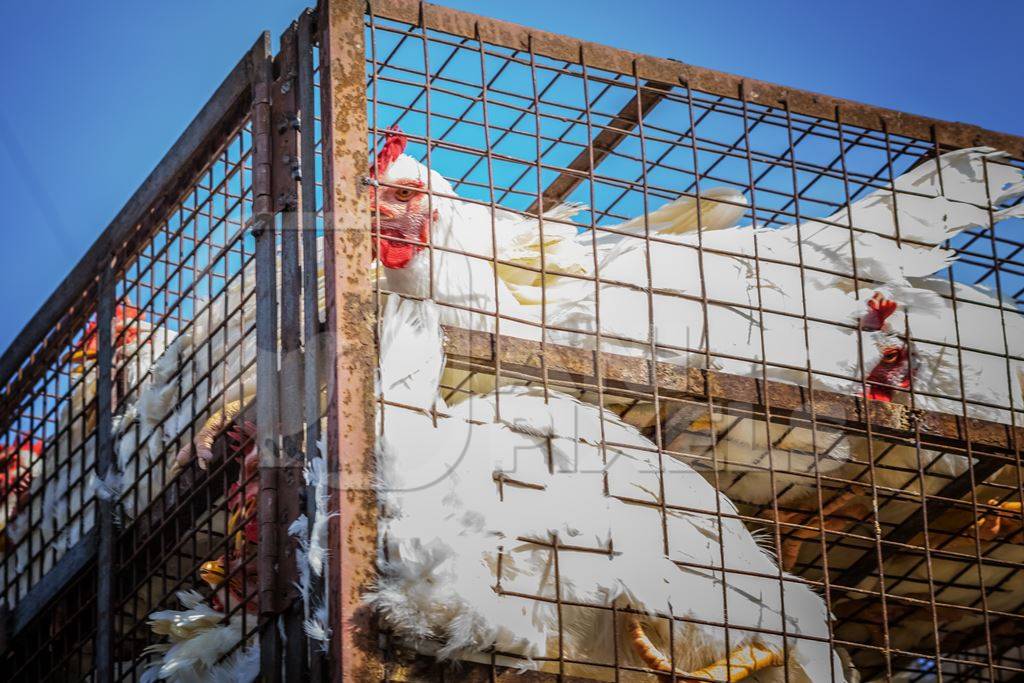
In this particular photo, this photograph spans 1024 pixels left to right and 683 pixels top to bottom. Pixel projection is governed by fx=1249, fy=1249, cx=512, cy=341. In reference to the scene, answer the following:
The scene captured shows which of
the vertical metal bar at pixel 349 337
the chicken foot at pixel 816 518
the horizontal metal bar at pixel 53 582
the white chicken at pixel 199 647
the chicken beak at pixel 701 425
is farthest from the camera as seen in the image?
the chicken foot at pixel 816 518

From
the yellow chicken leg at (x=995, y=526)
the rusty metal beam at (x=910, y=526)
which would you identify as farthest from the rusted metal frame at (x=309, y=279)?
the yellow chicken leg at (x=995, y=526)

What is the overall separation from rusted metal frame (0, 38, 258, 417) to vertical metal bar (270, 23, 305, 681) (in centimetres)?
21

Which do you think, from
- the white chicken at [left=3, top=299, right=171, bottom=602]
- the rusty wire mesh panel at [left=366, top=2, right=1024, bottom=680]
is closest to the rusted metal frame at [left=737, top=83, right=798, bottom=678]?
the rusty wire mesh panel at [left=366, top=2, right=1024, bottom=680]

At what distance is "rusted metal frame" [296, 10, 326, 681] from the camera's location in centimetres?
254

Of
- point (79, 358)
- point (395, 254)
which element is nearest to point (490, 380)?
point (395, 254)

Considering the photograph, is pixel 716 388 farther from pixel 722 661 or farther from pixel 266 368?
→ pixel 266 368

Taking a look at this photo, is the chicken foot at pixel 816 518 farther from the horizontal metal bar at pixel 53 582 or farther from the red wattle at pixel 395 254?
the horizontal metal bar at pixel 53 582

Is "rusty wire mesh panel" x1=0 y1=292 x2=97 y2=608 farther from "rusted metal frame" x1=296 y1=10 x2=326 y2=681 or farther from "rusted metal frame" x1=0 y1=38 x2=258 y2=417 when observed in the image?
"rusted metal frame" x1=296 y1=10 x2=326 y2=681

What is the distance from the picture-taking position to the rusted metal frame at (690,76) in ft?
9.87

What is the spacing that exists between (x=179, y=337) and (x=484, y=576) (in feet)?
4.18

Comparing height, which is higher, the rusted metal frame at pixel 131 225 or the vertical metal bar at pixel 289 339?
the rusted metal frame at pixel 131 225

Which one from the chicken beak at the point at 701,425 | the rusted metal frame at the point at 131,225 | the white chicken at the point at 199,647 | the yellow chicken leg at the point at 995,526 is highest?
the rusted metal frame at the point at 131,225

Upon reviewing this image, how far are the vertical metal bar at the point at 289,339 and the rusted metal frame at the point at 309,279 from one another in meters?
0.02

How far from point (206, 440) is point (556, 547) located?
1.05 meters
